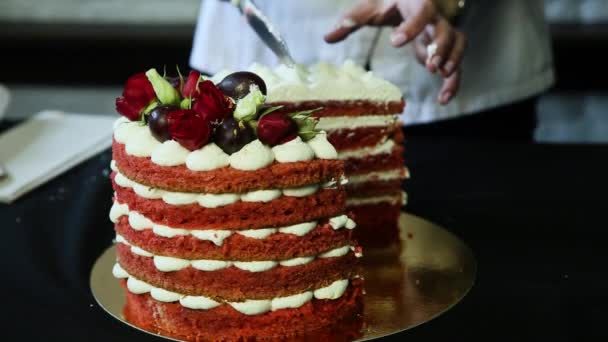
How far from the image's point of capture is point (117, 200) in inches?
77.4

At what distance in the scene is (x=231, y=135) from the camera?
1735 millimetres

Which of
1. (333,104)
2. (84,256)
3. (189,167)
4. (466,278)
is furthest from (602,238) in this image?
(84,256)

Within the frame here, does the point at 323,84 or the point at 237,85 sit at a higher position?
the point at 237,85

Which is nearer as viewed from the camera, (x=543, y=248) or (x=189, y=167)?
(x=189, y=167)

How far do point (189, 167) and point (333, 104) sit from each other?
2.39 ft

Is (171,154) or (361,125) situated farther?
(361,125)

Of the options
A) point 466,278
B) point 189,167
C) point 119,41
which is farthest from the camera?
point 119,41

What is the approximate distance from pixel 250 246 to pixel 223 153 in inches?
7.2

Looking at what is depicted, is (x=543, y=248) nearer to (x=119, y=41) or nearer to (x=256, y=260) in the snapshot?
(x=256, y=260)

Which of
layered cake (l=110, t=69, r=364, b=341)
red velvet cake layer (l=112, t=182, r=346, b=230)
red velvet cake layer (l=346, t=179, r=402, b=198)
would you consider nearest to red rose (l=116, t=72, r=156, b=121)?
layered cake (l=110, t=69, r=364, b=341)

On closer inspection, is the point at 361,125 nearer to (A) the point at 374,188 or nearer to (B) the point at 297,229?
(A) the point at 374,188

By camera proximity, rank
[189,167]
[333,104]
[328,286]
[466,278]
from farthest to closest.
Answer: [333,104], [466,278], [328,286], [189,167]

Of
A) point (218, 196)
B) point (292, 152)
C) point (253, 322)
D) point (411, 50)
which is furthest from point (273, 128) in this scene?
point (411, 50)

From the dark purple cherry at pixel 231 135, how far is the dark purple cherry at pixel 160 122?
10 cm
